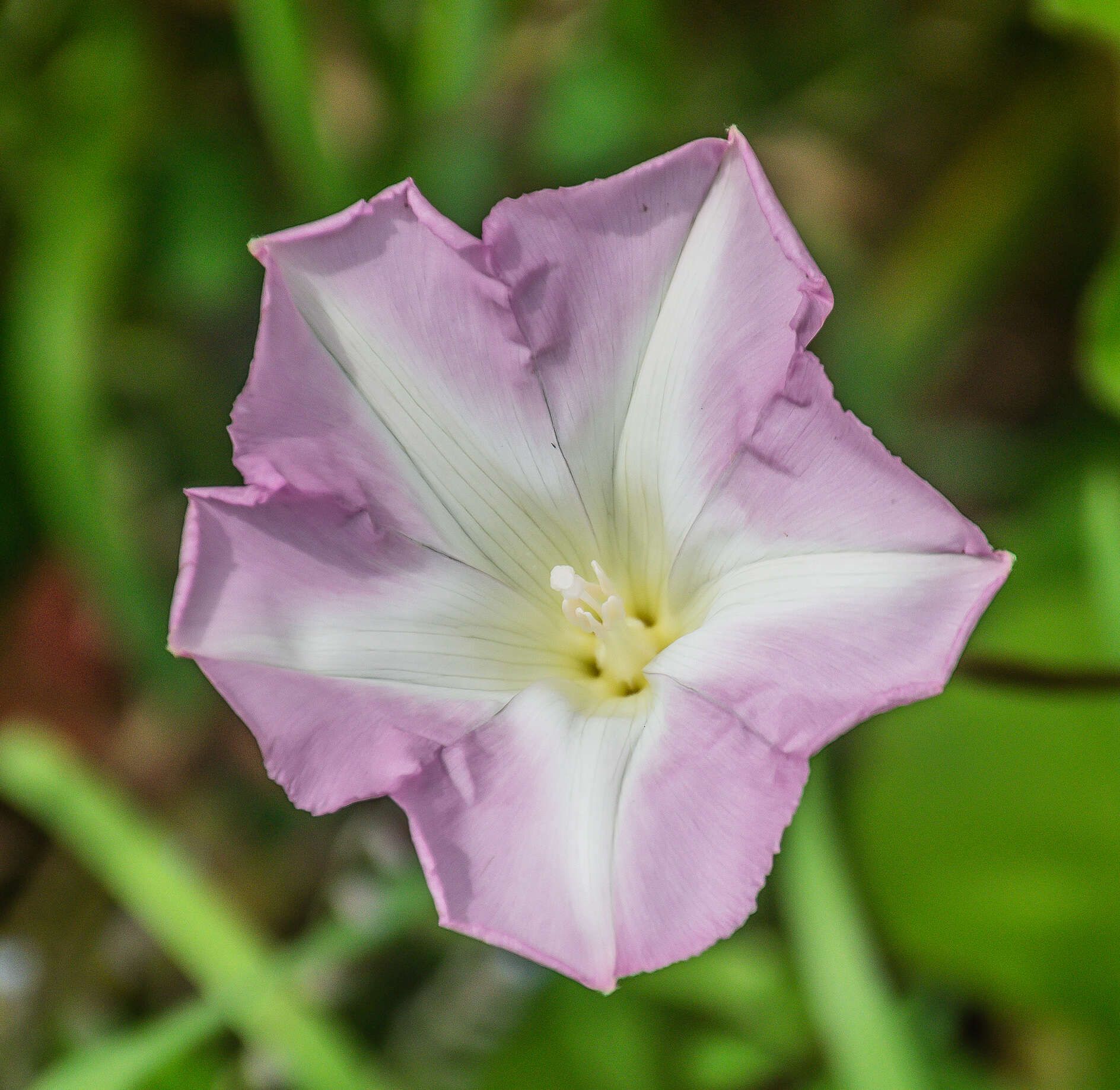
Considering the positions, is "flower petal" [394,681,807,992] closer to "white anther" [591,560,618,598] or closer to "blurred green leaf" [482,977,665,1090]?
"white anther" [591,560,618,598]

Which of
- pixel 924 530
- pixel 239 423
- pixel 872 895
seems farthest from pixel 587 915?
pixel 872 895

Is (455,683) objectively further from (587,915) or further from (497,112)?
(497,112)

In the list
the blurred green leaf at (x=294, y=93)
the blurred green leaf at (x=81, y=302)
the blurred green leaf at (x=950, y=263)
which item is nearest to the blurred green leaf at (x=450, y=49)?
the blurred green leaf at (x=294, y=93)

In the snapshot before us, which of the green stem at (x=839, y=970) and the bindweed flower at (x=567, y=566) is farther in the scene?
the green stem at (x=839, y=970)

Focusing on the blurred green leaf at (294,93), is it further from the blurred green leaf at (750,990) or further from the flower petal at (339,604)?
the blurred green leaf at (750,990)

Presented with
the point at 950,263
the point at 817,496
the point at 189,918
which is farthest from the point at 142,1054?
the point at 950,263

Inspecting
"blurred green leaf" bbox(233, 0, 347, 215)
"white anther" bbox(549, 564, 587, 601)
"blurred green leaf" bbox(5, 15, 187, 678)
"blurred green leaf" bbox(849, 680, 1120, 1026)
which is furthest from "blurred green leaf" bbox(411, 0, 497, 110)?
"blurred green leaf" bbox(849, 680, 1120, 1026)

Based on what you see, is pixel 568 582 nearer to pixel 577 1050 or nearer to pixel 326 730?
pixel 326 730
